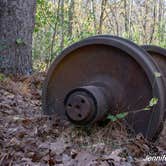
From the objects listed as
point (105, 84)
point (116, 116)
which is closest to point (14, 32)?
point (105, 84)

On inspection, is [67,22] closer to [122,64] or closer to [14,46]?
[14,46]

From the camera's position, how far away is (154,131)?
3.18 metres

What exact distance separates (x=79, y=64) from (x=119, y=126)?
76 centimetres

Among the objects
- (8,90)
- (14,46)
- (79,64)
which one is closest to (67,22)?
(14,46)

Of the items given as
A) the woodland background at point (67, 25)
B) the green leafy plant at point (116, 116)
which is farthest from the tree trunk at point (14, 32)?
the green leafy plant at point (116, 116)

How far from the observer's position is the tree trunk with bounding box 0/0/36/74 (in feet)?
19.6

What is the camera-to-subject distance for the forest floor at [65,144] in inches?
107

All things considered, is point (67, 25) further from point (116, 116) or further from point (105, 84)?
point (116, 116)

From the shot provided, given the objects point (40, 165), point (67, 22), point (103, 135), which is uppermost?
point (67, 22)

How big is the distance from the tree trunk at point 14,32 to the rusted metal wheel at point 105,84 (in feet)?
8.31

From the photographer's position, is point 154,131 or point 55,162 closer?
point 55,162

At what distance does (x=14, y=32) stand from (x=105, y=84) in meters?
3.15

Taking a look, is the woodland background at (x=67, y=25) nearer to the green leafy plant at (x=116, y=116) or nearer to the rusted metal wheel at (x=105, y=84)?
the rusted metal wheel at (x=105, y=84)

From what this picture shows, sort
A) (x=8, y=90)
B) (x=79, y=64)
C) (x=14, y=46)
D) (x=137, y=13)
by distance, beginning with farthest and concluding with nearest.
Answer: (x=137, y=13) → (x=14, y=46) → (x=8, y=90) → (x=79, y=64)
